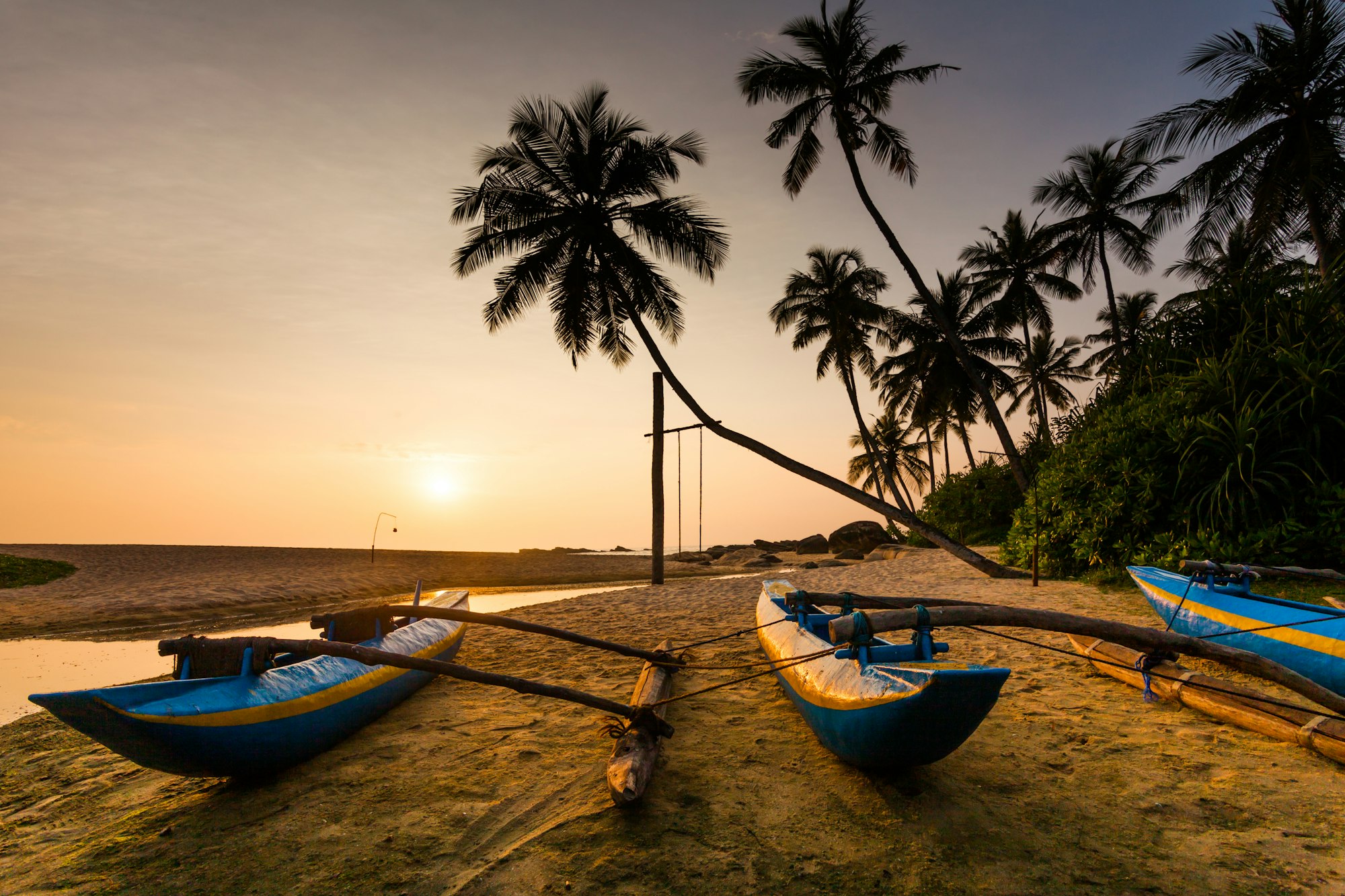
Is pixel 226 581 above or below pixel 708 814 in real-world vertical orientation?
above

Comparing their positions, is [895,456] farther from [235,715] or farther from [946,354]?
[235,715]

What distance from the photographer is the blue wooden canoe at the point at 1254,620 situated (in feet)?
15.2

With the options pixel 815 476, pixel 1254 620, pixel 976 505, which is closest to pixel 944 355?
pixel 976 505

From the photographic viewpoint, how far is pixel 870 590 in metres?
11.4

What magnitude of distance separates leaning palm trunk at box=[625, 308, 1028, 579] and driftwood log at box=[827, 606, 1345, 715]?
9289 mm

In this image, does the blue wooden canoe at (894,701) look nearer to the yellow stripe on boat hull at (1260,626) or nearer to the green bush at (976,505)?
the yellow stripe on boat hull at (1260,626)

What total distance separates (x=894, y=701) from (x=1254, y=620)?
4.74m

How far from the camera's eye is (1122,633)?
351 cm

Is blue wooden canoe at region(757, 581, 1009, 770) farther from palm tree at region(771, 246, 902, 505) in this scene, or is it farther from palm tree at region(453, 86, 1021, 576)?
palm tree at region(771, 246, 902, 505)

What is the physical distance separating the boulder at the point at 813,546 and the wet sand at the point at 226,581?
10512mm

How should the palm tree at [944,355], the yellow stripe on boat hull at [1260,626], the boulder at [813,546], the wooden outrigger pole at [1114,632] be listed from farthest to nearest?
the boulder at [813,546]
the palm tree at [944,355]
the yellow stripe on boat hull at [1260,626]
the wooden outrigger pole at [1114,632]

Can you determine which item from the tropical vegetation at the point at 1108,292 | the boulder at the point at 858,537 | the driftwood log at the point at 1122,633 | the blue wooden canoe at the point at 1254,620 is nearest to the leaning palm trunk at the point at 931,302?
the tropical vegetation at the point at 1108,292

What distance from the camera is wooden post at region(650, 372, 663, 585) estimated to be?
14711 mm

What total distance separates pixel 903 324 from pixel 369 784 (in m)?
25.5
